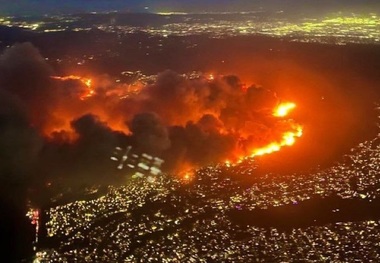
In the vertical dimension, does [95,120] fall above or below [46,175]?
above

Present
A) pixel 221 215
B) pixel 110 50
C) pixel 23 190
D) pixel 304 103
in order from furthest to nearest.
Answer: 1. pixel 110 50
2. pixel 304 103
3. pixel 23 190
4. pixel 221 215

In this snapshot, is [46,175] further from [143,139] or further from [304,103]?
[304,103]

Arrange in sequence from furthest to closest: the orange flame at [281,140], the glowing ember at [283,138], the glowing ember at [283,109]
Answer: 1. the glowing ember at [283,109]
2. the glowing ember at [283,138]
3. the orange flame at [281,140]

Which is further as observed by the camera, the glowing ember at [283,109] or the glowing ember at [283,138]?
the glowing ember at [283,109]

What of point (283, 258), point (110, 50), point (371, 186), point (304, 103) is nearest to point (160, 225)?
point (283, 258)

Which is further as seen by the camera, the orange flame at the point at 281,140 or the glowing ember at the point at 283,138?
the glowing ember at the point at 283,138

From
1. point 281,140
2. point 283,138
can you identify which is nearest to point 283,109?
point 283,138

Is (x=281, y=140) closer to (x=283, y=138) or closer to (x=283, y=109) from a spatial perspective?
(x=283, y=138)

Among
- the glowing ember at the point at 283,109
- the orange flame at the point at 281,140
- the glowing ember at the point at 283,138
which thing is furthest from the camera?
the glowing ember at the point at 283,109
